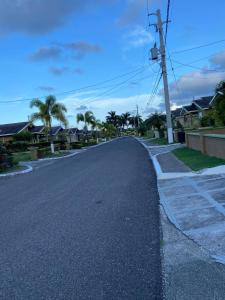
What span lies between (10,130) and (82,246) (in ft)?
215

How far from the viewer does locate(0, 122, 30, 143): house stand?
67.8 m

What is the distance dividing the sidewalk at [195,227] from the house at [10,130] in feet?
192

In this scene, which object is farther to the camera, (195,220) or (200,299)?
(195,220)

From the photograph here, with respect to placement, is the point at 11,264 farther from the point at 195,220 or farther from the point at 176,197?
the point at 176,197

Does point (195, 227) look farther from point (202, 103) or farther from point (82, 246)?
point (202, 103)

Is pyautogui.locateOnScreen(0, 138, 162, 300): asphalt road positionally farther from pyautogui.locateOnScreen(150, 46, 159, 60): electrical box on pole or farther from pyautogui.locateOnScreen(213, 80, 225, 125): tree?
pyautogui.locateOnScreen(150, 46, 159, 60): electrical box on pole

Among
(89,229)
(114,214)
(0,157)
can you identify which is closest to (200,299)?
(89,229)

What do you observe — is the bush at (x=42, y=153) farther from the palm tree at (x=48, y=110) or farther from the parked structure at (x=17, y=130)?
the parked structure at (x=17, y=130)

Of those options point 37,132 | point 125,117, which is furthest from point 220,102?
point 125,117

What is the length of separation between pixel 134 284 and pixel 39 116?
43277mm

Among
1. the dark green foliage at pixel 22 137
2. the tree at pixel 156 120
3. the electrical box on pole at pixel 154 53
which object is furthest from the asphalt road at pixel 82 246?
the dark green foliage at pixel 22 137

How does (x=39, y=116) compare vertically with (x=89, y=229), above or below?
above

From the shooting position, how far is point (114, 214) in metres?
8.77

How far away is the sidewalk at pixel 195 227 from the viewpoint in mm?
4828
